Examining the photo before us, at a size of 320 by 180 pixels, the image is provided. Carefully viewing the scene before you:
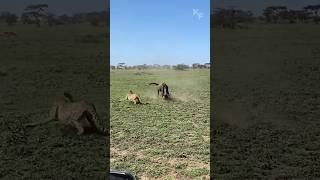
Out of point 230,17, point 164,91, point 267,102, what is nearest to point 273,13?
point 230,17

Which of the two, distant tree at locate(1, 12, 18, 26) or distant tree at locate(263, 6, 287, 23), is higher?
distant tree at locate(263, 6, 287, 23)

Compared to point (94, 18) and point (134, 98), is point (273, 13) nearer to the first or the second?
point (94, 18)

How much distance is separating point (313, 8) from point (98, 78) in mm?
5284

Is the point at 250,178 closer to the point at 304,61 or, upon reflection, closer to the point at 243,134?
the point at 243,134

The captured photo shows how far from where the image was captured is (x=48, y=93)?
862 cm

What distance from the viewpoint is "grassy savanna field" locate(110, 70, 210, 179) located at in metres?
7.07

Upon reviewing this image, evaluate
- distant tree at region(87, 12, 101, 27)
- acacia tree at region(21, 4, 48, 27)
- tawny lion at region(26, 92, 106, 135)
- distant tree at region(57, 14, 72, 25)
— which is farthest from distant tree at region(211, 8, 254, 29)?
tawny lion at region(26, 92, 106, 135)

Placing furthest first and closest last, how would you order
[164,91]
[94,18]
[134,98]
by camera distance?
[94,18] < [164,91] < [134,98]

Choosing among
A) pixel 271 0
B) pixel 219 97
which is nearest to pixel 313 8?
pixel 271 0

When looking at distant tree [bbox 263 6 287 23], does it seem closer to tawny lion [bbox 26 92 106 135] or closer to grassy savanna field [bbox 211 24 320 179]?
grassy savanna field [bbox 211 24 320 179]

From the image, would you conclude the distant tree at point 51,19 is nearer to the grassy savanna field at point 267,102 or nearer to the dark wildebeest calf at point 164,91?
the dark wildebeest calf at point 164,91

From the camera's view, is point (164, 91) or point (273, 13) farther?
point (273, 13)

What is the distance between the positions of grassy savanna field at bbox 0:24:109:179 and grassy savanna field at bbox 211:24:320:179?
74.8 inches

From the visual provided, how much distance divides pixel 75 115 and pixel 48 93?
1715mm
